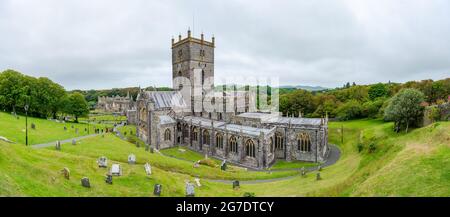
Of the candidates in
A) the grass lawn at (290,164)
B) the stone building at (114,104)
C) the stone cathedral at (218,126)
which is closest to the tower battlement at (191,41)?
the stone cathedral at (218,126)

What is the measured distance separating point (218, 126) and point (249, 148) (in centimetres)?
752

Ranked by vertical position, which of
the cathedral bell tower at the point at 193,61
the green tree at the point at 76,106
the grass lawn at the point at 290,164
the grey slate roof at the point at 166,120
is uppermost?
the cathedral bell tower at the point at 193,61

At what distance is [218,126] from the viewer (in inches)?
1566

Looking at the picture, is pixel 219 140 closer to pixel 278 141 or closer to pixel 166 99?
pixel 278 141

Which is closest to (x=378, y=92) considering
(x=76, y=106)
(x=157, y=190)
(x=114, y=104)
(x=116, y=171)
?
(x=157, y=190)

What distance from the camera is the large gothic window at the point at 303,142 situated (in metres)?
36.4

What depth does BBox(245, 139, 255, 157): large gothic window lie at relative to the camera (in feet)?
112

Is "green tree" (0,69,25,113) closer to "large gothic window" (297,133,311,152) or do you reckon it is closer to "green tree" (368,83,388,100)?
"large gothic window" (297,133,311,152)

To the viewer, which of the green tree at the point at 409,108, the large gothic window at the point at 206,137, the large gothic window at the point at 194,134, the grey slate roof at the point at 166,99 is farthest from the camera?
the grey slate roof at the point at 166,99

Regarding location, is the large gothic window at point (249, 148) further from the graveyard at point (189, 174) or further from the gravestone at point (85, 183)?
the gravestone at point (85, 183)

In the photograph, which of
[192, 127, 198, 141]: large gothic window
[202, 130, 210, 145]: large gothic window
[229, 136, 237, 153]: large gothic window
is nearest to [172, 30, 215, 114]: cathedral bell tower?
[192, 127, 198, 141]: large gothic window

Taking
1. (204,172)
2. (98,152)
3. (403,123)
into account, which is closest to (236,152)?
(204,172)
